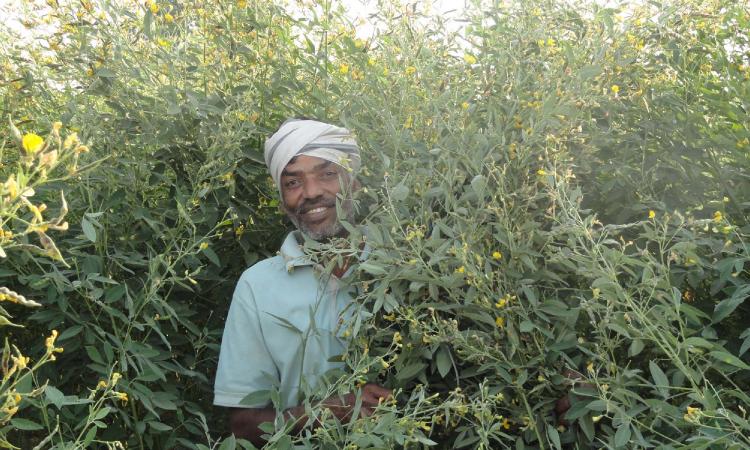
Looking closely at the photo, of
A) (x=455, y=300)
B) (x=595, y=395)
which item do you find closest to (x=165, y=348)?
(x=455, y=300)

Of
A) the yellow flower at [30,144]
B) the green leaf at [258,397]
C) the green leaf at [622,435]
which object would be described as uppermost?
the yellow flower at [30,144]

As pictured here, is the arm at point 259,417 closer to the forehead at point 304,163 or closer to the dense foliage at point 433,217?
the dense foliage at point 433,217

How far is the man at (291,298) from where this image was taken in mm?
2781

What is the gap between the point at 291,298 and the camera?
2.87 metres

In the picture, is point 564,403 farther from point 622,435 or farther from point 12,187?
point 12,187

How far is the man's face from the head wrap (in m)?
0.03

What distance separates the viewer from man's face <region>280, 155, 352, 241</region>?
9.62 ft

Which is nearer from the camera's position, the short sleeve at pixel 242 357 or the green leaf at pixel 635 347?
the green leaf at pixel 635 347

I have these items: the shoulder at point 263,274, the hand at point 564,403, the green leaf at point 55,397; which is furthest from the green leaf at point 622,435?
the shoulder at point 263,274

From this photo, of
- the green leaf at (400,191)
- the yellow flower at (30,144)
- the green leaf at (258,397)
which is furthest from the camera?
the green leaf at (258,397)

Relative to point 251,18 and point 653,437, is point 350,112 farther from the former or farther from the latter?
point 653,437

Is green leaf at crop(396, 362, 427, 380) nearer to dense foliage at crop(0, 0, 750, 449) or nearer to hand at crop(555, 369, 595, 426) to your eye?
dense foliage at crop(0, 0, 750, 449)

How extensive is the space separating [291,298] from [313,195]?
33cm

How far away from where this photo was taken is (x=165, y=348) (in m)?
3.15
